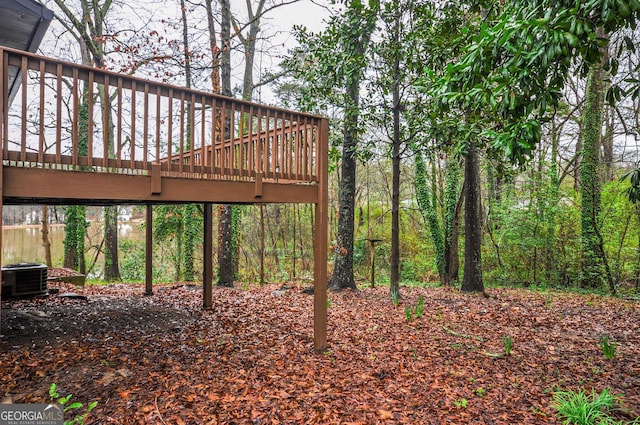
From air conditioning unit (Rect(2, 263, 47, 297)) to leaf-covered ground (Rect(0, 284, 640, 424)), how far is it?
0.38 metres

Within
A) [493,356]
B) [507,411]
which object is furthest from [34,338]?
[493,356]

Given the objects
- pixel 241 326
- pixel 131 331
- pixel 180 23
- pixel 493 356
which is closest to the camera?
pixel 493 356

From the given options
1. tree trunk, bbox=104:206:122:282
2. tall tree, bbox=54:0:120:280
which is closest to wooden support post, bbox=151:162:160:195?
tall tree, bbox=54:0:120:280

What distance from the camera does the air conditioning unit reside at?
6.55m

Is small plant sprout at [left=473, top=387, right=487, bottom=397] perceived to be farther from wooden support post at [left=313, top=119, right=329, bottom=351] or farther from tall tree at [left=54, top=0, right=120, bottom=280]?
tall tree at [left=54, top=0, right=120, bottom=280]

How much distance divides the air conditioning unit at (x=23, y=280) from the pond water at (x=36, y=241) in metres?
6.74

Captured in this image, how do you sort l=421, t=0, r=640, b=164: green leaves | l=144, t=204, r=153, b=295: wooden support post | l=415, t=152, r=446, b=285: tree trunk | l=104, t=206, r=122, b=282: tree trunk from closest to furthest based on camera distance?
l=421, t=0, r=640, b=164: green leaves → l=144, t=204, r=153, b=295: wooden support post → l=415, t=152, r=446, b=285: tree trunk → l=104, t=206, r=122, b=282: tree trunk

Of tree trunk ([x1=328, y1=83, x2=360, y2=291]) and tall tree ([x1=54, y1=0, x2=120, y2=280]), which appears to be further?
tall tree ([x1=54, y1=0, x2=120, y2=280])

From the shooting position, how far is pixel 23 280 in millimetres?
6703

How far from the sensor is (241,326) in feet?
17.9

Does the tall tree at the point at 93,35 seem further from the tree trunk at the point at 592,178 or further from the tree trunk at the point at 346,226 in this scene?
the tree trunk at the point at 592,178

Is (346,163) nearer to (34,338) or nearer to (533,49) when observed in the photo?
(533,49)

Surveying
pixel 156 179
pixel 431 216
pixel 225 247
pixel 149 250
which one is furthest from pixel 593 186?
pixel 149 250

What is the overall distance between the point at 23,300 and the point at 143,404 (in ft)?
17.2
